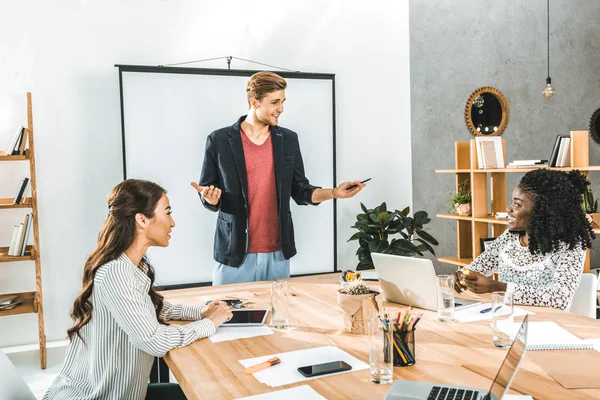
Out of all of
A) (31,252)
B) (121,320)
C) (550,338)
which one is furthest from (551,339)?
(31,252)

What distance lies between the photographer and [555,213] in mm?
2541

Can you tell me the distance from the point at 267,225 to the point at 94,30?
192cm

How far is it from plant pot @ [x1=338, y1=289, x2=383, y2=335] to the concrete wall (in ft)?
12.1

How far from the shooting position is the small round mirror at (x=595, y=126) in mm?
6148

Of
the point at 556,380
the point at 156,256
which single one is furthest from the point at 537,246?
the point at 156,256

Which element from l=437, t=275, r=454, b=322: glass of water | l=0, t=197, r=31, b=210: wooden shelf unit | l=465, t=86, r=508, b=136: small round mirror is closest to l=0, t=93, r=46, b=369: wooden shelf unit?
l=0, t=197, r=31, b=210: wooden shelf unit

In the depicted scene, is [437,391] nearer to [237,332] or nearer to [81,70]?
[237,332]

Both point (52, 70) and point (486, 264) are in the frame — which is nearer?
point (486, 264)

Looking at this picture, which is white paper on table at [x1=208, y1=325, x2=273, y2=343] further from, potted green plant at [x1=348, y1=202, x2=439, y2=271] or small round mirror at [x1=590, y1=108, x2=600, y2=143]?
small round mirror at [x1=590, y1=108, x2=600, y2=143]

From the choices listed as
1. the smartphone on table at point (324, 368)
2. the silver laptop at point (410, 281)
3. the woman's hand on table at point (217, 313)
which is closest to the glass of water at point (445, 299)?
the silver laptop at point (410, 281)

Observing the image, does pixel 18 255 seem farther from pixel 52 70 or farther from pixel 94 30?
pixel 94 30

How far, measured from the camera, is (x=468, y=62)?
220 inches

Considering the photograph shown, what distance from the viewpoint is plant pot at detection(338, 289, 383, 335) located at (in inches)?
70.6

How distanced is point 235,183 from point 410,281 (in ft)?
4.35
